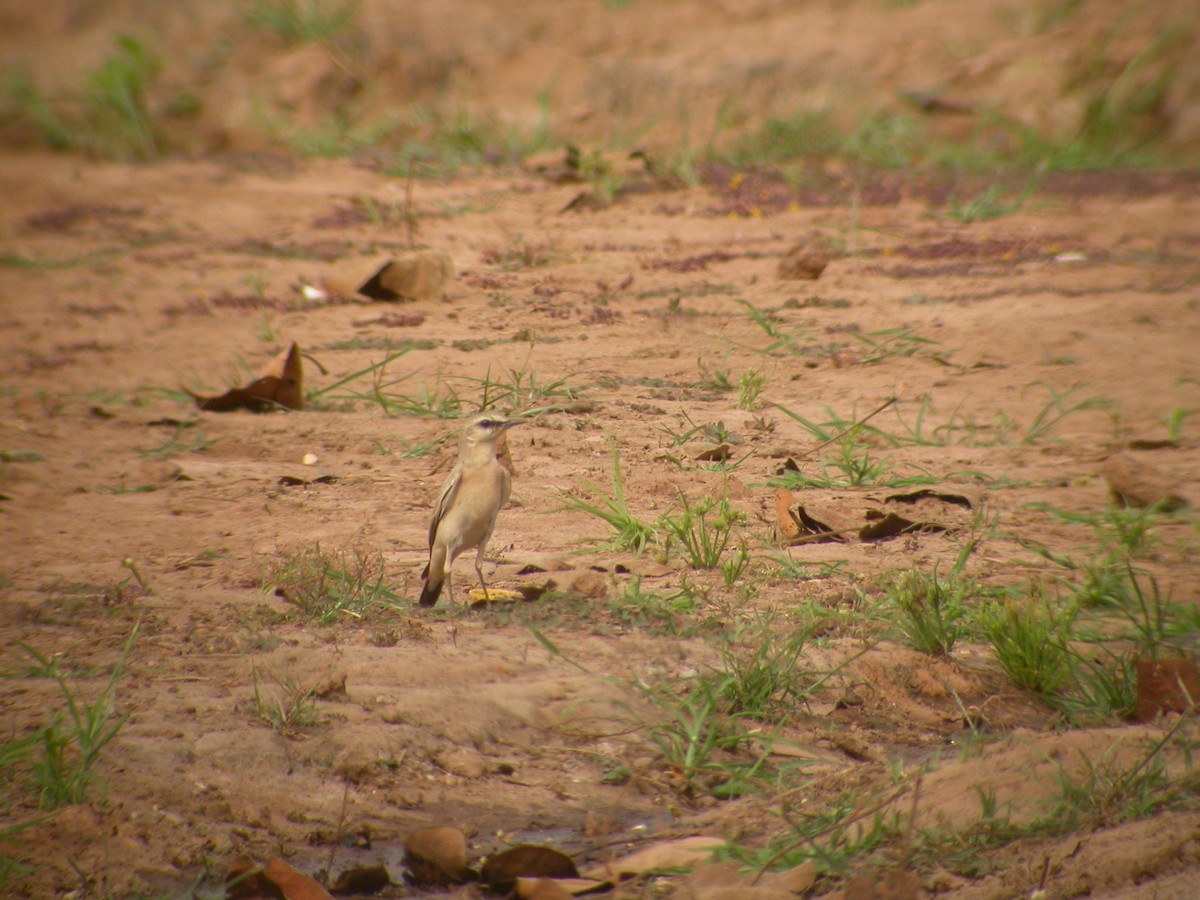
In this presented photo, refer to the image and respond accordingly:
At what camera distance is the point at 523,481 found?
5324 millimetres

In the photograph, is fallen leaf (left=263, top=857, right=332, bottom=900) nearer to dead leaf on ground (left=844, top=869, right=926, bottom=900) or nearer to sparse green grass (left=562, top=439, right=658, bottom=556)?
dead leaf on ground (left=844, top=869, right=926, bottom=900)

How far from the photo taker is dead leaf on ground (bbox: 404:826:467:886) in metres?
3.02

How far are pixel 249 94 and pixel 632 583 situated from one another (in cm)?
1032

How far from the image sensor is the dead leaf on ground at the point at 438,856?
9.91 feet

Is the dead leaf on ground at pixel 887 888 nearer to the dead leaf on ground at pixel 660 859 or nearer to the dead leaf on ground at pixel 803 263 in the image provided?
the dead leaf on ground at pixel 660 859

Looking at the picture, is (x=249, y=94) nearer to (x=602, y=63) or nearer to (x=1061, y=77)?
(x=602, y=63)

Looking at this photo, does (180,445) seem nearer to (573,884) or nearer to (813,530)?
(813,530)

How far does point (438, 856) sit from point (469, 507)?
153 cm

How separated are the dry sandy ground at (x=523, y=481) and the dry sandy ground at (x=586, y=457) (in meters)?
0.02

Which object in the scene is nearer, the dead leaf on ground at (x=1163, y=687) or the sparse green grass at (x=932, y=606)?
the dead leaf on ground at (x=1163, y=687)

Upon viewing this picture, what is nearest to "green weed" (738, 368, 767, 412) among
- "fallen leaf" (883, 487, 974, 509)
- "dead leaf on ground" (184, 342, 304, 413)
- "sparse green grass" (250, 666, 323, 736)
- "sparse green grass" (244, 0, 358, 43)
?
"fallen leaf" (883, 487, 974, 509)

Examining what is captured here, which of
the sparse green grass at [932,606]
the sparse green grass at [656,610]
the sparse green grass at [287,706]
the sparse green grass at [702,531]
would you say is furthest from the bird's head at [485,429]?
the sparse green grass at [932,606]

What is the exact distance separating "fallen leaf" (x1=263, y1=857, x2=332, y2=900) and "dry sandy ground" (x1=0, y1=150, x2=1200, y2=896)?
26 centimetres

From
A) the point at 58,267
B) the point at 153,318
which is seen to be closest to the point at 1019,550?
the point at 153,318
